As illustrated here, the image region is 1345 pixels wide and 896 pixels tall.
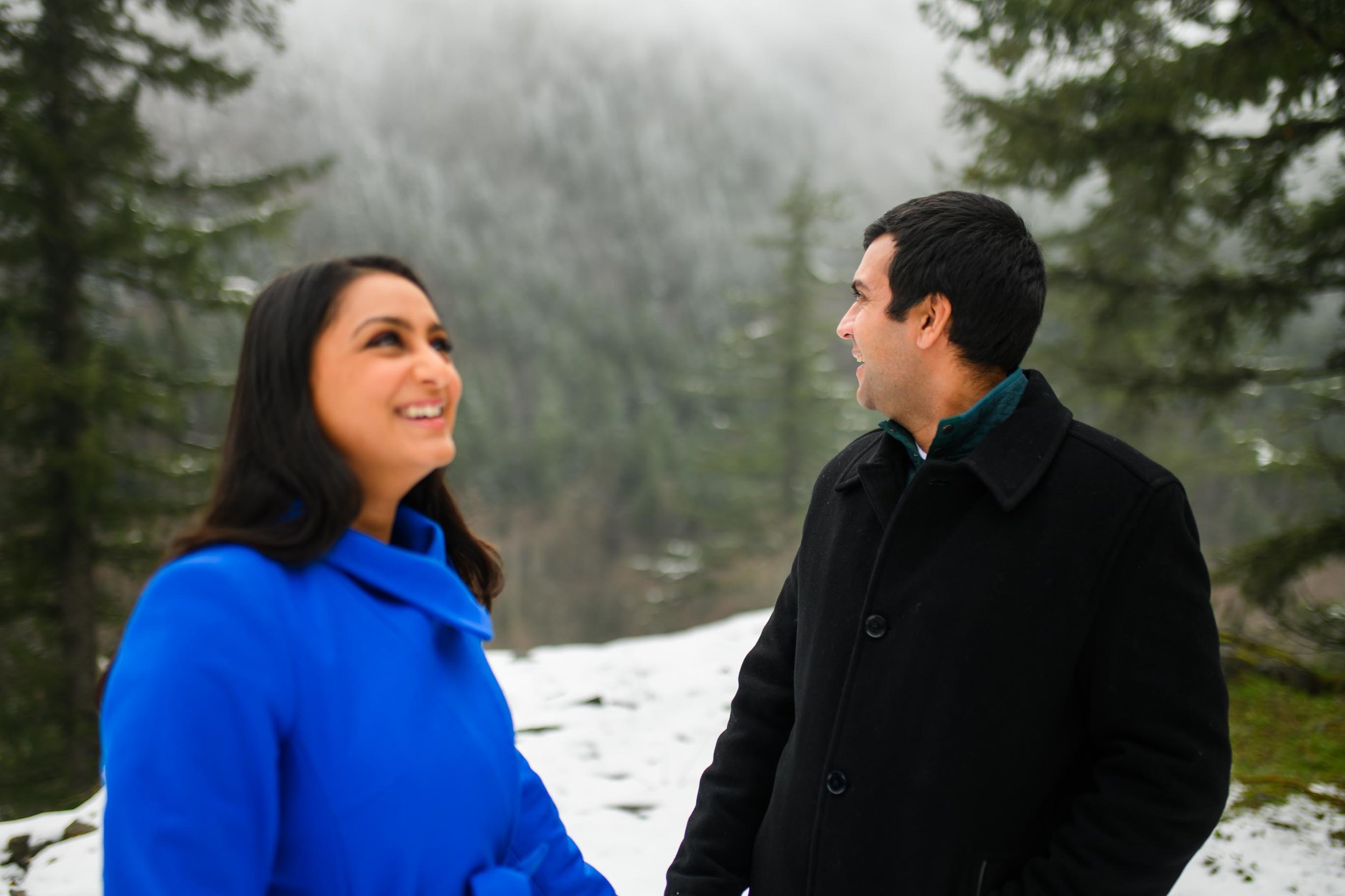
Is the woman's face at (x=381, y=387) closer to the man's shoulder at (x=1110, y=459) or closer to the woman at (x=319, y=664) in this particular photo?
the woman at (x=319, y=664)

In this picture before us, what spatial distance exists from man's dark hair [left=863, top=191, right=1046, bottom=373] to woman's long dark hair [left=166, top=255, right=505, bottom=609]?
103cm

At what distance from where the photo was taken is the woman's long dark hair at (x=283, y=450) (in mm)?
1151

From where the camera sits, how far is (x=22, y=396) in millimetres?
5699

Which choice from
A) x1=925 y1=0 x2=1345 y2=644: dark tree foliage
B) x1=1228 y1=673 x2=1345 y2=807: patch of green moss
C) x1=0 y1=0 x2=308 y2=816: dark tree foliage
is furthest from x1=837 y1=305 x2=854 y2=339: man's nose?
x1=0 y1=0 x2=308 y2=816: dark tree foliage

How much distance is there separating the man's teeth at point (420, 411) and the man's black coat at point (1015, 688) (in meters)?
0.87

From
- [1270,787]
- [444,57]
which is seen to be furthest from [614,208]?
[1270,787]

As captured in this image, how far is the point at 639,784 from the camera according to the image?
12.4 feet

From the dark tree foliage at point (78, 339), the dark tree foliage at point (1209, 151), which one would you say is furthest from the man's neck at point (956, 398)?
the dark tree foliage at point (78, 339)

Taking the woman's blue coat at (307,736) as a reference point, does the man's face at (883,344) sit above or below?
above

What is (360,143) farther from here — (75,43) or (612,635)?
(75,43)

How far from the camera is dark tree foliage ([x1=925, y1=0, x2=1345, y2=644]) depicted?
3.93 meters

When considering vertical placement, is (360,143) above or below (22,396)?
above

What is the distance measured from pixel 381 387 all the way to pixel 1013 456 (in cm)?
111

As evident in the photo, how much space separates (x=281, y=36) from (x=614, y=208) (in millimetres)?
65703
